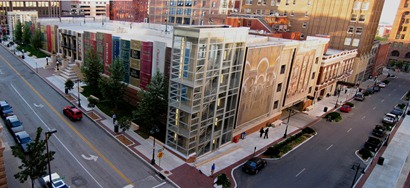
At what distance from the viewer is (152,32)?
57.6m

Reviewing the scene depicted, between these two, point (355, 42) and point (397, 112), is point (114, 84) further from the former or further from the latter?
point (355, 42)

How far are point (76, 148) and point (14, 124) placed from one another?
874cm

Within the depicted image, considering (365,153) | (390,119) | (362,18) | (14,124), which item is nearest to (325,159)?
(365,153)

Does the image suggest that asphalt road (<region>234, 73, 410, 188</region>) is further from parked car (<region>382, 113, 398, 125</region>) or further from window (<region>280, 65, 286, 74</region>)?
window (<region>280, 65, 286, 74</region>)

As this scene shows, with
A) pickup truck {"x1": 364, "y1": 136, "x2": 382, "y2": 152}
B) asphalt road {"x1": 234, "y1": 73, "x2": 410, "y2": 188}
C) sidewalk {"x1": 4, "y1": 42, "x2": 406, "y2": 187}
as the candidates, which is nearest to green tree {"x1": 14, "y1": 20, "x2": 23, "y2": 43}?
sidewalk {"x1": 4, "y1": 42, "x2": 406, "y2": 187}

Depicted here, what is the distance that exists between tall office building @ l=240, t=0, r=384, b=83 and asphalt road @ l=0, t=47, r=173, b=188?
6204 centimetres

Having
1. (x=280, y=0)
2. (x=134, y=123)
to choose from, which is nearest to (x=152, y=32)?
(x=134, y=123)

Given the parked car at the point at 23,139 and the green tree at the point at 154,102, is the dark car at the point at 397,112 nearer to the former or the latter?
the green tree at the point at 154,102

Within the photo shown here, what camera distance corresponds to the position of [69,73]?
5866 centimetres

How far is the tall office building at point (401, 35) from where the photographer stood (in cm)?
11119

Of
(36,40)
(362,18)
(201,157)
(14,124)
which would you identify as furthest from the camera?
(36,40)

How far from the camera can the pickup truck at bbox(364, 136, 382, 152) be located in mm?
40812

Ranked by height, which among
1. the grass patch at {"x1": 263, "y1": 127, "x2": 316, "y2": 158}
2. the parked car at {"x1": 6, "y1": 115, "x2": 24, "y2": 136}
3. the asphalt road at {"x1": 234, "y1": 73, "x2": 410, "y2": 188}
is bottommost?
the asphalt road at {"x1": 234, "y1": 73, "x2": 410, "y2": 188}

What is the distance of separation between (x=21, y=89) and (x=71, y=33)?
718 inches
